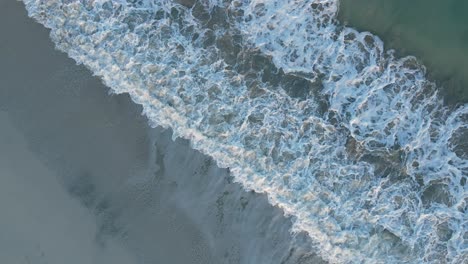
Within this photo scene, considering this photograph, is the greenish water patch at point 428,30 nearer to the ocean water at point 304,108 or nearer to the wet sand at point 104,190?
the ocean water at point 304,108

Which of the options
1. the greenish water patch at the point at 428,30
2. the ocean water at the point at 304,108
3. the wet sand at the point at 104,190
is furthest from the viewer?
the greenish water patch at the point at 428,30

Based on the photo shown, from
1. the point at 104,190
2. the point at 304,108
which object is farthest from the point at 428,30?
the point at 104,190

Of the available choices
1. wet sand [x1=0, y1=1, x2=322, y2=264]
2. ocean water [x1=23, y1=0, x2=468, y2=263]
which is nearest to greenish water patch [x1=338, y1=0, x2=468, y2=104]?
ocean water [x1=23, y1=0, x2=468, y2=263]

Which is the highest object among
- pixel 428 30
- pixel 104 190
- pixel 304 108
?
pixel 428 30

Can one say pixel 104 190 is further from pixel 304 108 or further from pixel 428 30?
pixel 428 30

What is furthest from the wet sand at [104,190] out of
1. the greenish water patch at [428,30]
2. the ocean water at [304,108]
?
the greenish water patch at [428,30]

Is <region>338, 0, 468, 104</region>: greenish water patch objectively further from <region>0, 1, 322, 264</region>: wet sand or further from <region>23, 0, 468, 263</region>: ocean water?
<region>0, 1, 322, 264</region>: wet sand

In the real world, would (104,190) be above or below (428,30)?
below
